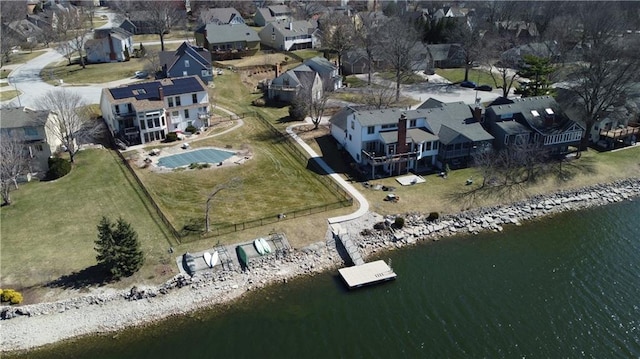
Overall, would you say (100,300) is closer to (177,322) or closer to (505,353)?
(177,322)

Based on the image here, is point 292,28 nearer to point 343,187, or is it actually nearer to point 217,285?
point 343,187

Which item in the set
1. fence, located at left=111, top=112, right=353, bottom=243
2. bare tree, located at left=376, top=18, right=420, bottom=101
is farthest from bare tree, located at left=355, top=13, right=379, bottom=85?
fence, located at left=111, top=112, right=353, bottom=243

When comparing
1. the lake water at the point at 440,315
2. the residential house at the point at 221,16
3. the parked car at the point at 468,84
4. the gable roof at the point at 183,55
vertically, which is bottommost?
the lake water at the point at 440,315

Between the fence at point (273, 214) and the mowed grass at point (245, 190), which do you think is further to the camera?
the mowed grass at point (245, 190)

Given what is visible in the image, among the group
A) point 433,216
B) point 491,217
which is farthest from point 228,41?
point 491,217

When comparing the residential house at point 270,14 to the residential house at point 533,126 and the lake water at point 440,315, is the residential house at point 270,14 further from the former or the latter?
the lake water at point 440,315

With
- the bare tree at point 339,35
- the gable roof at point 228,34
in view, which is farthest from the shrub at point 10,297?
the gable roof at point 228,34

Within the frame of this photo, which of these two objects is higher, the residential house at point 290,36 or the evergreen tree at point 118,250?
the residential house at point 290,36
